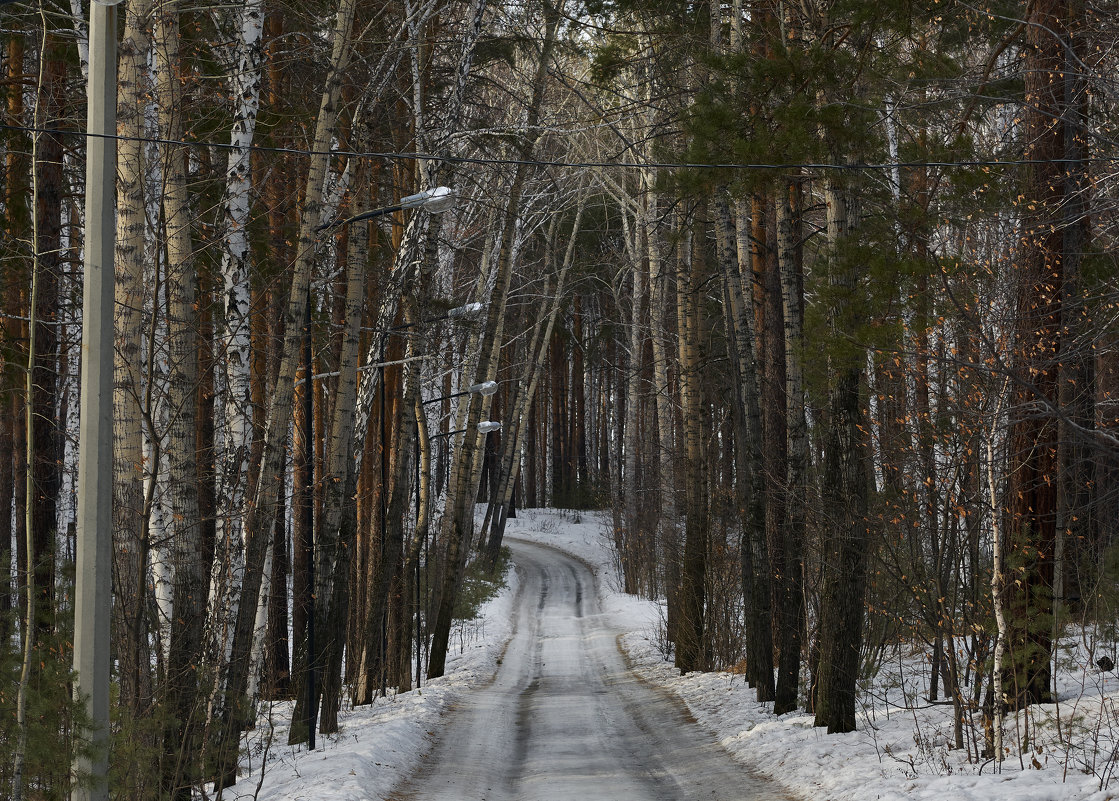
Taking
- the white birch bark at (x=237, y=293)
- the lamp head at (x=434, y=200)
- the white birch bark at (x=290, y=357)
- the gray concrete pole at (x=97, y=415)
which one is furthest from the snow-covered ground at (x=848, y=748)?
the lamp head at (x=434, y=200)

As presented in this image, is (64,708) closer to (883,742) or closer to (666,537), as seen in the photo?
(883,742)

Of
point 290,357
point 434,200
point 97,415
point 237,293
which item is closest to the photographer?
point 97,415

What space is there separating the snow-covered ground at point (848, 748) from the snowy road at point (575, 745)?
0.37m

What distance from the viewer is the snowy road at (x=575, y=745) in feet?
34.0

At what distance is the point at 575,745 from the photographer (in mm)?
13047

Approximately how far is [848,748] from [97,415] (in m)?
8.04

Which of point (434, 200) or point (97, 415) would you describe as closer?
point (97, 415)

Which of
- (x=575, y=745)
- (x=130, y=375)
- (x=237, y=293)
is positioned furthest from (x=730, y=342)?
(x=130, y=375)

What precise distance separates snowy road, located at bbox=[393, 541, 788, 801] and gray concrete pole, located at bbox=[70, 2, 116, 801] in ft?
16.3

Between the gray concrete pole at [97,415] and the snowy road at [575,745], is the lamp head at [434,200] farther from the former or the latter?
the snowy road at [575,745]

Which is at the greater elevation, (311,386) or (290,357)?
(290,357)

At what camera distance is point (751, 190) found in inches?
400

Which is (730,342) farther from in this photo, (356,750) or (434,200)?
(356,750)

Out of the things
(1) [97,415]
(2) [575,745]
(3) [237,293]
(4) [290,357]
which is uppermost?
(3) [237,293]
